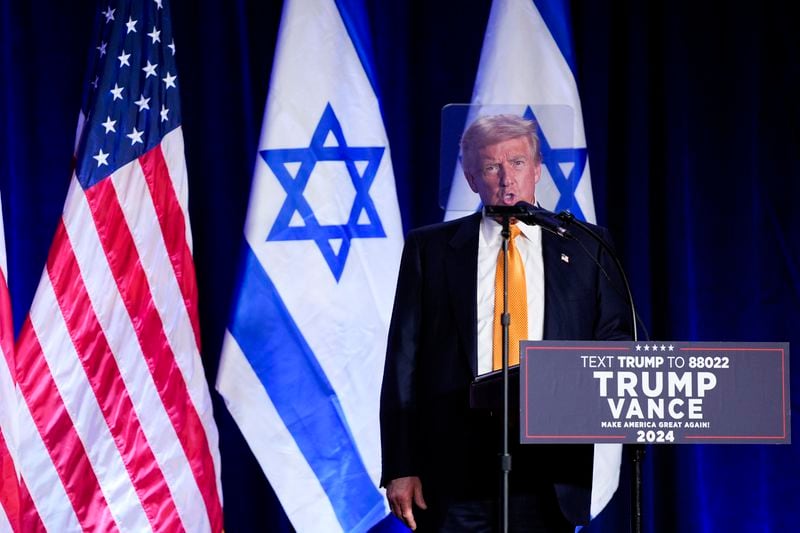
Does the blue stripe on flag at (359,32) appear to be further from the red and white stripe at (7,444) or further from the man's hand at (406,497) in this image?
the man's hand at (406,497)

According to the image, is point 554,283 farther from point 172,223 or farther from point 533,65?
point 172,223

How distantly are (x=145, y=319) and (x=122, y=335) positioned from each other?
3.7 inches

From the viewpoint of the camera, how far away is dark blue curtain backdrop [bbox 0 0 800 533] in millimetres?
3994

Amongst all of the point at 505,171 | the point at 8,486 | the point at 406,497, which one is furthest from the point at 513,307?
the point at 8,486

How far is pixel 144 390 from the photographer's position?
359 cm

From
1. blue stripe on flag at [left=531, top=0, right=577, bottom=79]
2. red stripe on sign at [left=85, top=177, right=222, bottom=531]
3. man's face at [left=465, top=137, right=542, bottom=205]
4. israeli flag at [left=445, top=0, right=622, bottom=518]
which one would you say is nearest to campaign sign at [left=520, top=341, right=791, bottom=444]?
man's face at [left=465, top=137, right=542, bottom=205]

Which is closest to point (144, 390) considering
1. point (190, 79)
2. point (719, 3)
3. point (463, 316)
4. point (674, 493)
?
point (190, 79)

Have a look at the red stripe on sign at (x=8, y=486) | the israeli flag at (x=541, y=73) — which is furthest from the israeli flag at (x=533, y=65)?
the red stripe on sign at (x=8, y=486)

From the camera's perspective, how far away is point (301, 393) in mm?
3689

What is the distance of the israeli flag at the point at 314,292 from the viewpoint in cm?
366

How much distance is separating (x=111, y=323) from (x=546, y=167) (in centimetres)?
160

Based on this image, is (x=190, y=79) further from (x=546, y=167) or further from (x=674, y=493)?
(x=674, y=493)

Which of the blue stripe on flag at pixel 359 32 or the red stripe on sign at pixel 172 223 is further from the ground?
the blue stripe on flag at pixel 359 32

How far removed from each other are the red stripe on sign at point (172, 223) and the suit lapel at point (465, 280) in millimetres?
1328
